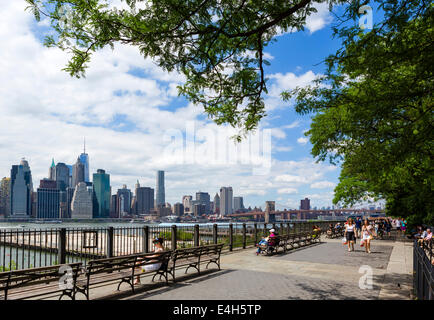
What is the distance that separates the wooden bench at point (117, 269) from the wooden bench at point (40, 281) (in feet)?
0.82

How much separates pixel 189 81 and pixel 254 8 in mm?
2309

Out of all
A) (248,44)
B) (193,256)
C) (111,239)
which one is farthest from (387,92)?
(111,239)

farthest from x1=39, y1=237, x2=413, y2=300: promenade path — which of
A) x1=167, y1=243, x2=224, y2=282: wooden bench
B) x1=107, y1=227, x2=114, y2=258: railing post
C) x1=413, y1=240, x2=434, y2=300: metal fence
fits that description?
x1=107, y1=227, x2=114, y2=258: railing post

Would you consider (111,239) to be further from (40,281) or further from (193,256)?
(40,281)

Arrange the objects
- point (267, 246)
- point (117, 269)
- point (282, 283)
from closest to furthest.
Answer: point (117, 269) < point (282, 283) < point (267, 246)

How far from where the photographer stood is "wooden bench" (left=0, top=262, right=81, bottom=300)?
633cm

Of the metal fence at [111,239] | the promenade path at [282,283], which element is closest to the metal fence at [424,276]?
the promenade path at [282,283]

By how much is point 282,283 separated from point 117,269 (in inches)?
173

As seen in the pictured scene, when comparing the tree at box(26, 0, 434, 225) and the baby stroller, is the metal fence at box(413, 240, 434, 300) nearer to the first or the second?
the tree at box(26, 0, 434, 225)

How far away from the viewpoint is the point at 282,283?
9.50 metres

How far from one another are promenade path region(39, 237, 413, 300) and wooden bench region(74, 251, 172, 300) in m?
0.34

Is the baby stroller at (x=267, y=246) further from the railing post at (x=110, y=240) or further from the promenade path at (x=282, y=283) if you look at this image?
the railing post at (x=110, y=240)

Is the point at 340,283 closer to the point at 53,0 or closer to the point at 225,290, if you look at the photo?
the point at 225,290
